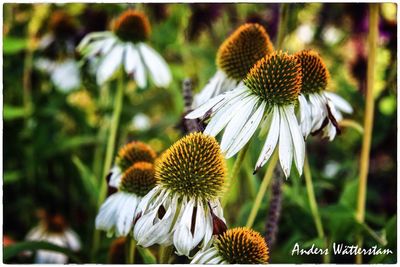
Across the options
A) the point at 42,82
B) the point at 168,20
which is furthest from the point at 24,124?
the point at 168,20

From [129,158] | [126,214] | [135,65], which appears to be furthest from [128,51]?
[126,214]

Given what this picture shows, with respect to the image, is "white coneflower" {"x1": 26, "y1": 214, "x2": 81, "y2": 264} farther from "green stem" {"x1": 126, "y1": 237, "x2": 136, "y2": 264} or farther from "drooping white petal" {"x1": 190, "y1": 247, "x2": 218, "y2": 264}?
"drooping white petal" {"x1": 190, "y1": 247, "x2": 218, "y2": 264}

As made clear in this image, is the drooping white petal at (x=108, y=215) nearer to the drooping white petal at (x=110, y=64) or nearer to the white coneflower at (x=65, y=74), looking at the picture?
the drooping white petal at (x=110, y=64)

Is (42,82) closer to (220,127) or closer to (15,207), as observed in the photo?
(15,207)

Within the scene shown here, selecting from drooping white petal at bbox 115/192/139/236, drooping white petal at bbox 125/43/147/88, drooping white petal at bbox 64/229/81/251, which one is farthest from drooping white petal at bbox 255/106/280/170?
drooping white petal at bbox 64/229/81/251

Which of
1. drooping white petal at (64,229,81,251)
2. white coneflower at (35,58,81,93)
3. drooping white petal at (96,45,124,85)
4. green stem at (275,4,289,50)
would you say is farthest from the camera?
white coneflower at (35,58,81,93)
